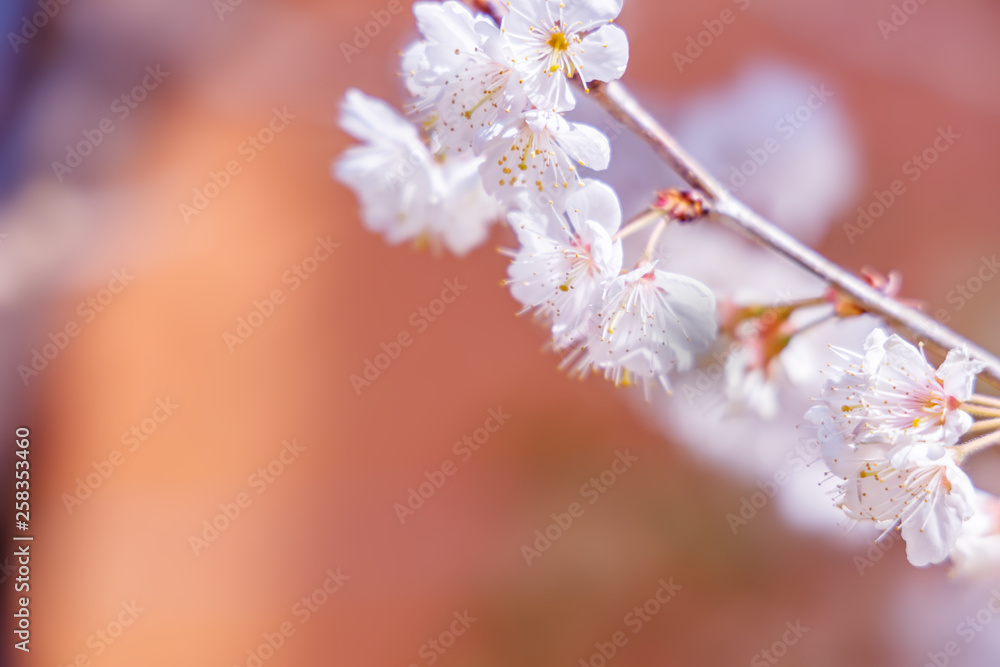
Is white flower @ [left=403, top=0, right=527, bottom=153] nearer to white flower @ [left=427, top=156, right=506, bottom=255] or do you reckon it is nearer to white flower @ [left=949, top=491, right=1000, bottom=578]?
white flower @ [left=427, top=156, right=506, bottom=255]

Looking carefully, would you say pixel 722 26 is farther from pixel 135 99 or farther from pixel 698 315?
pixel 135 99

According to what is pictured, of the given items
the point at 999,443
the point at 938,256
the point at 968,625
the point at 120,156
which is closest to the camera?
the point at 999,443

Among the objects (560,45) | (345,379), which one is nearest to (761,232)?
(560,45)

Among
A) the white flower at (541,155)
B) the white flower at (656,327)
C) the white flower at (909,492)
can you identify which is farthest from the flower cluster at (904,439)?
the white flower at (541,155)

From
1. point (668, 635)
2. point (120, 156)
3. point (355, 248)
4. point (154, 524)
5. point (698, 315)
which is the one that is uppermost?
point (698, 315)

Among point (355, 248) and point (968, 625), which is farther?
point (355, 248)

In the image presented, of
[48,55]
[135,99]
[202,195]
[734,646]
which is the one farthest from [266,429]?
[734,646]

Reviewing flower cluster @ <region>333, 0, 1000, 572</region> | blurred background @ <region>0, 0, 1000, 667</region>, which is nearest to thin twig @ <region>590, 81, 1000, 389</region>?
flower cluster @ <region>333, 0, 1000, 572</region>

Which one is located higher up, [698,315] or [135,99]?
[698,315]

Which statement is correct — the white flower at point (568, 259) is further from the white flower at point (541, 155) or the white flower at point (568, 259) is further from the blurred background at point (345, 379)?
the blurred background at point (345, 379)
